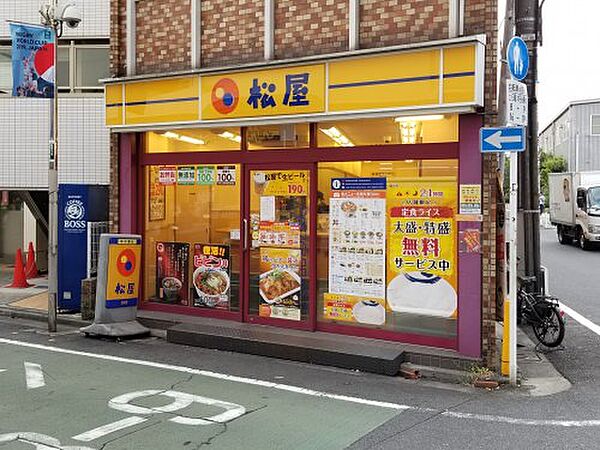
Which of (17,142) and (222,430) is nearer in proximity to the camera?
(222,430)

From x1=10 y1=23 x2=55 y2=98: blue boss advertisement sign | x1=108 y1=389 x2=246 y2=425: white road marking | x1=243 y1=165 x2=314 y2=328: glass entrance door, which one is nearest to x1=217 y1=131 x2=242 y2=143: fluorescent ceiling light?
x1=243 y1=165 x2=314 y2=328: glass entrance door

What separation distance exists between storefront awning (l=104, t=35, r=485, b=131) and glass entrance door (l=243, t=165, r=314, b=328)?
0.97 metres

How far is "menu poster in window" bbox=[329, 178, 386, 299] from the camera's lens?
864 centimetres

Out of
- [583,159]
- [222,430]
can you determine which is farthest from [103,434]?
[583,159]

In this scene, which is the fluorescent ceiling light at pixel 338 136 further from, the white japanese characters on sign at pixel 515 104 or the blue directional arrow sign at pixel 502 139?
the white japanese characters on sign at pixel 515 104

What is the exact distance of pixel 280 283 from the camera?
9516mm

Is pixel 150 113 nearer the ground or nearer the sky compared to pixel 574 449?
nearer the sky

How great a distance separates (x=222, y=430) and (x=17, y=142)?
35.3 feet

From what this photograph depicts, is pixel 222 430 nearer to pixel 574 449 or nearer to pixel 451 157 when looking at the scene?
pixel 574 449

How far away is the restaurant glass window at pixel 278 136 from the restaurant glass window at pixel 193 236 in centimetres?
53

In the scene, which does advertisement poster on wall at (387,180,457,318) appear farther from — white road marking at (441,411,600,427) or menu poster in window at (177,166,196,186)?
menu poster in window at (177,166,196,186)

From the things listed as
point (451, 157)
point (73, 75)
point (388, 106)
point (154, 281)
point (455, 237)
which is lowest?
point (154, 281)

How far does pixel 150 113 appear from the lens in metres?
10.1

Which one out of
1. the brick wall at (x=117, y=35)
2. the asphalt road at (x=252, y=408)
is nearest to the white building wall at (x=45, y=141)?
the brick wall at (x=117, y=35)
